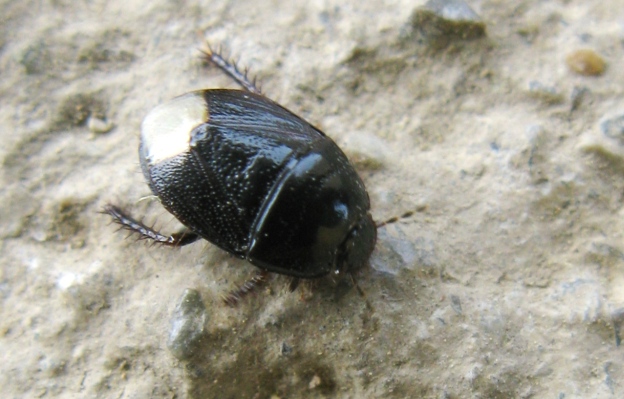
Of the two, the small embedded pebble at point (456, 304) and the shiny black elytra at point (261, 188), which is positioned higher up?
the shiny black elytra at point (261, 188)

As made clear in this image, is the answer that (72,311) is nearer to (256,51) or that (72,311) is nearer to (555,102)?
(256,51)

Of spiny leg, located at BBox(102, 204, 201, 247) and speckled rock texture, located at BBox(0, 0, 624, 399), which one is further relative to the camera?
spiny leg, located at BBox(102, 204, 201, 247)

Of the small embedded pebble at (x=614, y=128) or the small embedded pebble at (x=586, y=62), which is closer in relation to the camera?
the small embedded pebble at (x=614, y=128)

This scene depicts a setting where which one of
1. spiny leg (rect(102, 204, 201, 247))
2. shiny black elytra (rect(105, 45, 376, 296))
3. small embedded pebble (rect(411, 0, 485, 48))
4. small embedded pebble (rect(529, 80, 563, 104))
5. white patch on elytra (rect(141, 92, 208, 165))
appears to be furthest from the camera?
small embedded pebble (rect(411, 0, 485, 48))

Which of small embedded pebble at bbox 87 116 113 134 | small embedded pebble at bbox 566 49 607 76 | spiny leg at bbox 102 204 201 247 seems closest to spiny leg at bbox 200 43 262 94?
small embedded pebble at bbox 87 116 113 134

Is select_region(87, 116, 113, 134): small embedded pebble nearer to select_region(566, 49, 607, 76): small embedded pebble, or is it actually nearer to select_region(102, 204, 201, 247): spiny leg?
select_region(102, 204, 201, 247): spiny leg

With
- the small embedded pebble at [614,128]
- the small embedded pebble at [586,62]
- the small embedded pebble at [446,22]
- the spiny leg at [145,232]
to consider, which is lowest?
the spiny leg at [145,232]

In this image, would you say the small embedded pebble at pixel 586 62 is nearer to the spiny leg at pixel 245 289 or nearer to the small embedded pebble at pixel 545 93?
the small embedded pebble at pixel 545 93

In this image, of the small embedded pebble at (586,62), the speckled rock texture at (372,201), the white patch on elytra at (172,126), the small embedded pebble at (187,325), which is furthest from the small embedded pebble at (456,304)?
the small embedded pebble at (586,62)
